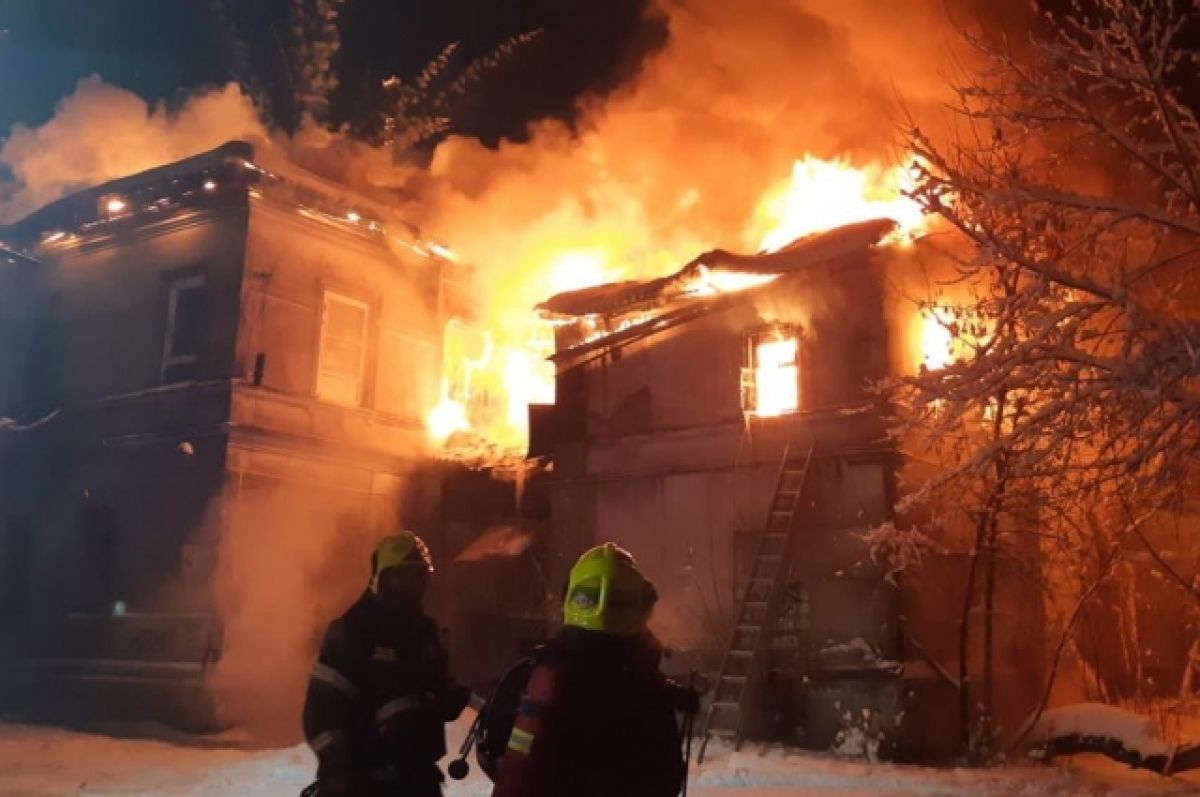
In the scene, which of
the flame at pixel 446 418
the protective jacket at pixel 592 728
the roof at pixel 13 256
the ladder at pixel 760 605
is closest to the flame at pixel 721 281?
the ladder at pixel 760 605

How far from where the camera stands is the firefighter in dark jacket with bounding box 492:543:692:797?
112 inches

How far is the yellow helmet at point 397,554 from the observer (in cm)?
434

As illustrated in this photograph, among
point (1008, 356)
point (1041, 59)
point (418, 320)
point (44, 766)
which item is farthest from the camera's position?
point (418, 320)

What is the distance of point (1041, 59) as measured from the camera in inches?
354

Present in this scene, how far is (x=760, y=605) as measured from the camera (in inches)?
533

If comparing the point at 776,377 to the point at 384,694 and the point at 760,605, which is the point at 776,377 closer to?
the point at 760,605

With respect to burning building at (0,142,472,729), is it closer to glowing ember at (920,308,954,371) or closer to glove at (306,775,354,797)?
glowing ember at (920,308,954,371)

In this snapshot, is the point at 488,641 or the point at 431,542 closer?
the point at 488,641

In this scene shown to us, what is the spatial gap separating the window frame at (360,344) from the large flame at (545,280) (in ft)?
5.58

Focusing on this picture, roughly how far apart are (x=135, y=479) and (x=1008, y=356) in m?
14.4

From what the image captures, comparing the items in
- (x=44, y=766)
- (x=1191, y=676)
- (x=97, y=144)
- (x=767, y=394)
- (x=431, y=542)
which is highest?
(x=97, y=144)

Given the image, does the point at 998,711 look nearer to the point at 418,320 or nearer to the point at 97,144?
the point at 418,320

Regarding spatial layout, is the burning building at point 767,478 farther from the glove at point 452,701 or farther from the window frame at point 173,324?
the glove at point 452,701

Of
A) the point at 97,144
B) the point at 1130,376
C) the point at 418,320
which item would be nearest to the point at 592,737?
the point at 1130,376
